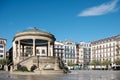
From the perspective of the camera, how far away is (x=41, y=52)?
14912 cm

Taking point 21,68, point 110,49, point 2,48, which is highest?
point 2,48

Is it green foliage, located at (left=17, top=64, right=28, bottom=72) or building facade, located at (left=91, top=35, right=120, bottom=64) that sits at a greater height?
building facade, located at (left=91, top=35, right=120, bottom=64)

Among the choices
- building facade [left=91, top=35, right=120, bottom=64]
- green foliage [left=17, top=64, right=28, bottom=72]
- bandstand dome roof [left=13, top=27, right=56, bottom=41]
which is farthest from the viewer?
Answer: building facade [left=91, top=35, right=120, bottom=64]

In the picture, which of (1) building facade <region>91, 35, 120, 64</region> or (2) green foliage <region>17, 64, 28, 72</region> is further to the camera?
(1) building facade <region>91, 35, 120, 64</region>

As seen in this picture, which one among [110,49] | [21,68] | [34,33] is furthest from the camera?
[110,49]

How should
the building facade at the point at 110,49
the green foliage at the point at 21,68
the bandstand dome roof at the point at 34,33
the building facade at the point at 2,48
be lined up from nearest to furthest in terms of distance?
the green foliage at the point at 21,68, the bandstand dome roof at the point at 34,33, the building facade at the point at 2,48, the building facade at the point at 110,49

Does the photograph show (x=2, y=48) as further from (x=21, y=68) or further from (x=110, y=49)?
(x=21, y=68)

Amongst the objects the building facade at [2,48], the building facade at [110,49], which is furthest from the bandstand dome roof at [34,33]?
the building facade at [110,49]

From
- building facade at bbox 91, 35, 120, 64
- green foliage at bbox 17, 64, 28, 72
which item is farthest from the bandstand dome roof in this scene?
building facade at bbox 91, 35, 120, 64

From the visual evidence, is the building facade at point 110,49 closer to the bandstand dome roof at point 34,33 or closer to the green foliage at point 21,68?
the bandstand dome roof at point 34,33

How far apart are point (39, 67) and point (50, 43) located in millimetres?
10934

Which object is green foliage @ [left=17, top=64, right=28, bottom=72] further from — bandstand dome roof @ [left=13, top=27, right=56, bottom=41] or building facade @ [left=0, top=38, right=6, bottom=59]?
building facade @ [left=0, top=38, right=6, bottom=59]

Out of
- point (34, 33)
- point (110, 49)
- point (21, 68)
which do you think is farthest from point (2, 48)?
point (21, 68)

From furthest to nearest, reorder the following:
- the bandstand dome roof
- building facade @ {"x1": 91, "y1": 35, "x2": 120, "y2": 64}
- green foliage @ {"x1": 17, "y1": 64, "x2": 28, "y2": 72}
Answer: building facade @ {"x1": 91, "y1": 35, "x2": 120, "y2": 64}, the bandstand dome roof, green foliage @ {"x1": 17, "y1": 64, "x2": 28, "y2": 72}
